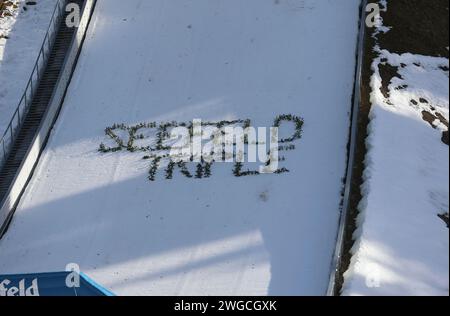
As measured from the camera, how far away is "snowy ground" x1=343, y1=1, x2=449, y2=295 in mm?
20703

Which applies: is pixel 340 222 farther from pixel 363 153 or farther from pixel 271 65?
pixel 271 65

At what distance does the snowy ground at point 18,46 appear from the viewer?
27.5 meters

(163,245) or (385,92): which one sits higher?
(385,92)

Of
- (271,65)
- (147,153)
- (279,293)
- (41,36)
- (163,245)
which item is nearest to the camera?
(279,293)

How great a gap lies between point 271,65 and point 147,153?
12.8 ft

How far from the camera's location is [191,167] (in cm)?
2447

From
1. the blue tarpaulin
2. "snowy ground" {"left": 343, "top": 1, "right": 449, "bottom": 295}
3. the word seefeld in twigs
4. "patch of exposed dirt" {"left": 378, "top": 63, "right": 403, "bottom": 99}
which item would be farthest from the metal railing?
"patch of exposed dirt" {"left": 378, "top": 63, "right": 403, "bottom": 99}

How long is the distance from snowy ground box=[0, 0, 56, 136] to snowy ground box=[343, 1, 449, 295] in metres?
8.34

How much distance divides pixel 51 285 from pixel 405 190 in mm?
6993

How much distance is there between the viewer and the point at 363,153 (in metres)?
23.9

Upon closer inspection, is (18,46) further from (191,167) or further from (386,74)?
(386,74)

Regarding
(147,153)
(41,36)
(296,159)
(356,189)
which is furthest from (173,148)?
(41,36)

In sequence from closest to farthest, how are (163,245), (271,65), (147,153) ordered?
(163,245) < (147,153) < (271,65)

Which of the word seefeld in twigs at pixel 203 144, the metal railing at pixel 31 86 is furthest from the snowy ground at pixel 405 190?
the metal railing at pixel 31 86
